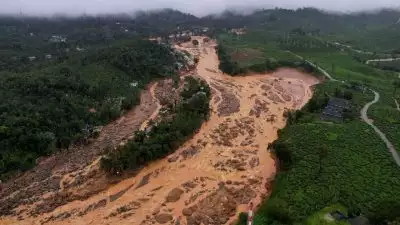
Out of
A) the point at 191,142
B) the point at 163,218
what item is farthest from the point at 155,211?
the point at 191,142

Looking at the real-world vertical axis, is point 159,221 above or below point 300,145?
below

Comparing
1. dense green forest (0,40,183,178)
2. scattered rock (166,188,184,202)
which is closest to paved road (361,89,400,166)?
scattered rock (166,188,184,202)

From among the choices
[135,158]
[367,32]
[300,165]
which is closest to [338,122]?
[300,165]

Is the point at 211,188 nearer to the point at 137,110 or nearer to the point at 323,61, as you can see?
the point at 137,110

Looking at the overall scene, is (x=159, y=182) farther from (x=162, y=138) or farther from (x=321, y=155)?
(x=321, y=155)

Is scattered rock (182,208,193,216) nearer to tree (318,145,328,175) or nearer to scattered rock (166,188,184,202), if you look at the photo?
scattered rock (166,188,184,202)

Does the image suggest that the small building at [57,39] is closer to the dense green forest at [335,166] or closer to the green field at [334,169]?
the dense green forest at [335,166]
